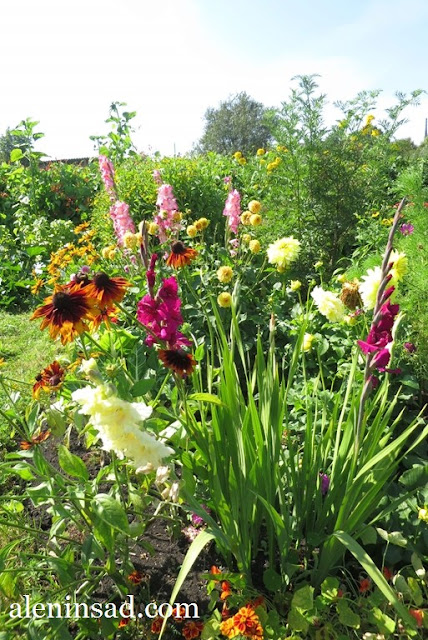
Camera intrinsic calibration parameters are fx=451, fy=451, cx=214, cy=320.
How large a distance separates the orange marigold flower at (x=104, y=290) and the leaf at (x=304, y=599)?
879 mm

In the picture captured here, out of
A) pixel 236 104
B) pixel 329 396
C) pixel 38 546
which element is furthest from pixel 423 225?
pixel 236 104

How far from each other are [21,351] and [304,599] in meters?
3.04

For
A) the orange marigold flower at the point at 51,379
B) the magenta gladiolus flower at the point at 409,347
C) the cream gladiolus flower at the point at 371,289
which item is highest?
the cream gladiolus flower at the point at 371,289

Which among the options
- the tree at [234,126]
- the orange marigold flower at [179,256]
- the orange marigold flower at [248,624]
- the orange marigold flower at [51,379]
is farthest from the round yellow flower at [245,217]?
the tree at [234,126]

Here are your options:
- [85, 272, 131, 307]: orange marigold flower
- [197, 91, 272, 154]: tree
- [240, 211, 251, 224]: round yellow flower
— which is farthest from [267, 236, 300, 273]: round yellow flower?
[197, 91, 272, 154]: tree

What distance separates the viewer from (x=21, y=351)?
357 cm

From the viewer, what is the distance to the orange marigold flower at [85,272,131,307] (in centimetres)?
114

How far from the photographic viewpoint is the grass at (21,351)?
2746 mm

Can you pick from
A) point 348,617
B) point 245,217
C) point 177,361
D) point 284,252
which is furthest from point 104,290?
point 245,217

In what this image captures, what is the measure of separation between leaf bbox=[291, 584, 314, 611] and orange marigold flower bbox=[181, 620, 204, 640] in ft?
0.87

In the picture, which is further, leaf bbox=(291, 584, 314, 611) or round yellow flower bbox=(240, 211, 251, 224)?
round yellow flower bbox=(240, 211, 251, 224)

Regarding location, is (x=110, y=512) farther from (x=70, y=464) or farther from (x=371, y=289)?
(x=371, y=289)

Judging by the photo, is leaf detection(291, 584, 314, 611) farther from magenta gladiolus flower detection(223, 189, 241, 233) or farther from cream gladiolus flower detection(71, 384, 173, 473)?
magenta gladiolus flower detection(223, 189, 241, 233)

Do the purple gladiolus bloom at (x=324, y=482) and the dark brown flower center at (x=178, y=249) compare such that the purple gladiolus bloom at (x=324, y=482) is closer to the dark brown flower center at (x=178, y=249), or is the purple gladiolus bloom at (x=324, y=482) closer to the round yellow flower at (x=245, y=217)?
the dark brown flower center at (x=178, y=249)
